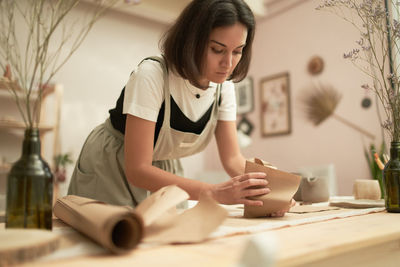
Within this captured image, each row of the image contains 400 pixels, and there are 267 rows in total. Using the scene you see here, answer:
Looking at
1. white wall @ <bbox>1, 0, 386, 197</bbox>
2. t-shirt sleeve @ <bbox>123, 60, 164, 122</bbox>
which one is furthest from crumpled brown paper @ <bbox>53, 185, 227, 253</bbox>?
white wall @ <bbox>1, 0, 386, 197</bbox>

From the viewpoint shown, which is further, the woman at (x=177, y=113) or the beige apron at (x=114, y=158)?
the beige apron at (x=114, y=158)

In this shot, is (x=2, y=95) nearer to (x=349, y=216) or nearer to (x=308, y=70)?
(x=308, y=70)

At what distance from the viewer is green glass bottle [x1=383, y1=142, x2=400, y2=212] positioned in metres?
1.01

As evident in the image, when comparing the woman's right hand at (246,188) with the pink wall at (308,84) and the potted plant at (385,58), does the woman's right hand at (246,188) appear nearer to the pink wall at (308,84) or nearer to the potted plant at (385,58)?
the potted plant at (385,58)

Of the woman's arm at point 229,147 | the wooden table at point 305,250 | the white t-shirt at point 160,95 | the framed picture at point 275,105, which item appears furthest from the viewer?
the framed picture at point 275,105

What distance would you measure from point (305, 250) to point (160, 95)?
782 millimetres

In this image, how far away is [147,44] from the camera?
4.54 meters

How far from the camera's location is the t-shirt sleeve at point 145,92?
3.47 feet

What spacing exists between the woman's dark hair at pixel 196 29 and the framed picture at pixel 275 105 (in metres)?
2.74

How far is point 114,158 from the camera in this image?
1312 millimetres

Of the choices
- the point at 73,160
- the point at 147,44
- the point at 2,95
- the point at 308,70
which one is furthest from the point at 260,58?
the point at 2,95

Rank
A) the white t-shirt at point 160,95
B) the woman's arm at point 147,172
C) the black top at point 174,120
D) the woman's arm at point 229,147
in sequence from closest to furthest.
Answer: the woman's arm at point 147,172, the white t-shirt at point 160,95, the black top at point 174,120, the woman's arm at point 229,147

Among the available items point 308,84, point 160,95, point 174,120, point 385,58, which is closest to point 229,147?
point 174,120

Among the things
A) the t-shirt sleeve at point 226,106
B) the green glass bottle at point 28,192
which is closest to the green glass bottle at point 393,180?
the t-shirt sleeve at point 226,106
